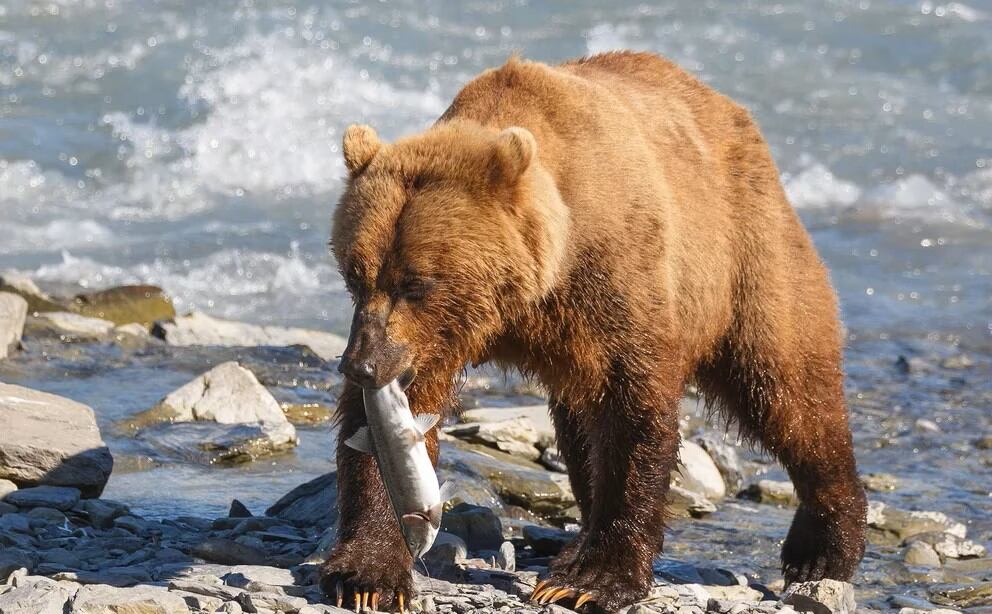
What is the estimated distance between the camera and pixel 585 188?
5316 mm

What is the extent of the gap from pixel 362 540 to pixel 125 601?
93cm

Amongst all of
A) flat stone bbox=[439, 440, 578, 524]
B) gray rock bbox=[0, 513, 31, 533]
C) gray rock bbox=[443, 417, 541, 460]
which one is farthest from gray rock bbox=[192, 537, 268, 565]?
gray rock bbox=[443, 417, 541, 460]

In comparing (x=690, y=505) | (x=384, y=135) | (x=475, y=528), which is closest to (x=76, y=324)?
(x=690, y=505)

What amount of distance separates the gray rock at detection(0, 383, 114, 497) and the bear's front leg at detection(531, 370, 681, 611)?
220 cm

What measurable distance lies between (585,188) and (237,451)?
10.5 ft

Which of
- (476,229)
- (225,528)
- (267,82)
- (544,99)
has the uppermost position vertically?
(267,82)

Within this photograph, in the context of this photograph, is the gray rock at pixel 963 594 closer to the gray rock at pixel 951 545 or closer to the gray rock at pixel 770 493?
the gray rock at pixel 951 545

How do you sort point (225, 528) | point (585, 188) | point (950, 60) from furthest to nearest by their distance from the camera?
1. point (950, 60)
2. point (225, 528)
3. point (585, 188)

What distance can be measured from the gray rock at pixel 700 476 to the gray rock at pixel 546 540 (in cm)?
170

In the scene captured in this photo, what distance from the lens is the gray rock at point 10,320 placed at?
9.65 metres

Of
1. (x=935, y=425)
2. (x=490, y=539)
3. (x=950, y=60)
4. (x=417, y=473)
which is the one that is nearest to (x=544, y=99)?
(x=417, y=473)

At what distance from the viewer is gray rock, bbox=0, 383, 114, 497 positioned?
21.1 feet

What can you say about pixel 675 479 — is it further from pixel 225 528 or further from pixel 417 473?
pixel 417 473

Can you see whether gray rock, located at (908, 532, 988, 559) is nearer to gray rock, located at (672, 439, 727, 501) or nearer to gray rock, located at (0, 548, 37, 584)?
gray rock, located at (672, 439, 727, 501)
